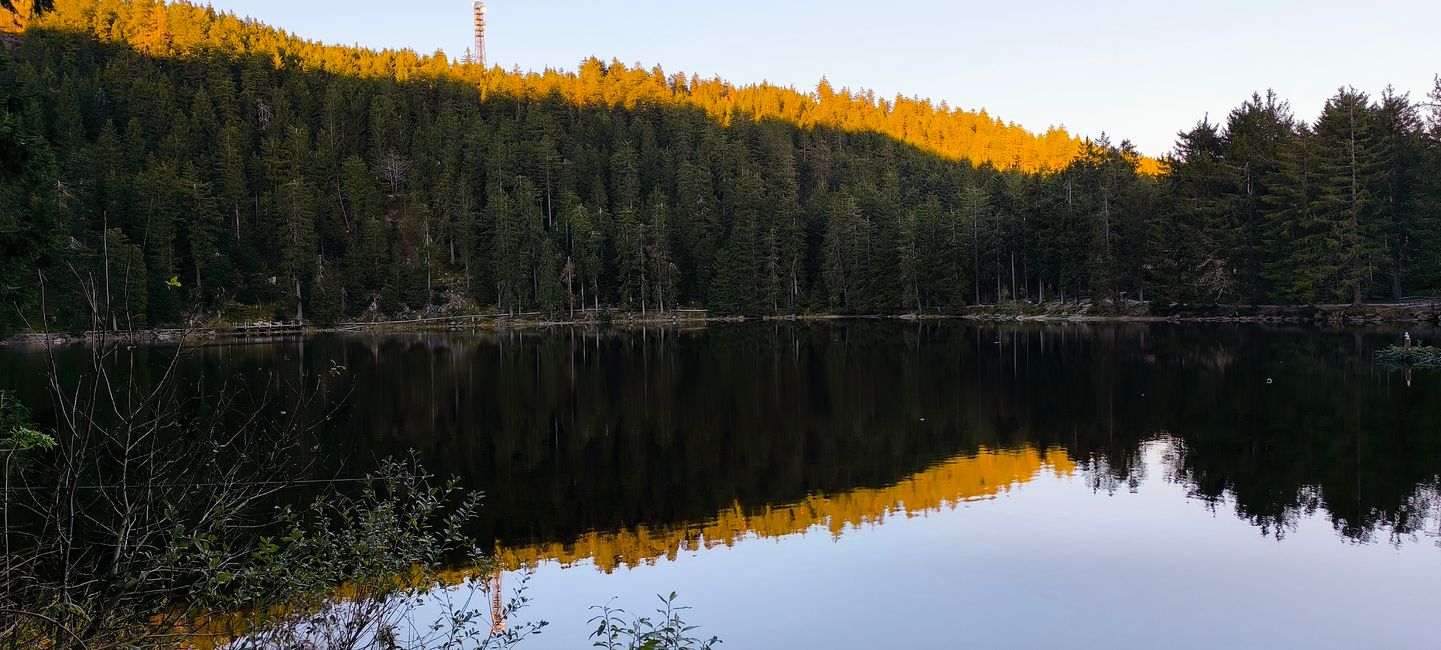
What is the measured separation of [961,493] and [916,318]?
8569 centimetres

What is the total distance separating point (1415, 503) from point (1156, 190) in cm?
7731

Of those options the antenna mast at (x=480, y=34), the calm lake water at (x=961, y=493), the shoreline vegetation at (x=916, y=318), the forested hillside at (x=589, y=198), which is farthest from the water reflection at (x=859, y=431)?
the antenna mast at (x=480, y=34)

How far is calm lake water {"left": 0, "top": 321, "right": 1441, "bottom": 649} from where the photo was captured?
14.8m

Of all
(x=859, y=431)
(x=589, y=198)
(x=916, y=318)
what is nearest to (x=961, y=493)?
(x=859, y=431)

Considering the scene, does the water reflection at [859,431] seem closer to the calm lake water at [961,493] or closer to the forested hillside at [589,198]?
the calm lake water at [961,493]

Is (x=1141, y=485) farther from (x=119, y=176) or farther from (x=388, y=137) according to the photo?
(x=388, y=137)

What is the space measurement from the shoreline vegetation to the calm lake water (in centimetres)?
2690

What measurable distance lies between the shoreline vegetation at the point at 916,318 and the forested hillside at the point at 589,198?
1551 mm

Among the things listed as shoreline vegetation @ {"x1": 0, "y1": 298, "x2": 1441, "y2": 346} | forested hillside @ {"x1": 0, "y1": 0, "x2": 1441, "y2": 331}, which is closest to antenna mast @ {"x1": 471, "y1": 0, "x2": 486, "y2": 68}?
forested hillside @ {"x1": 0, "y1": 0, "x2": 1441, "y2": 331}

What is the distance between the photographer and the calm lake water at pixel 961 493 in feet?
48.4

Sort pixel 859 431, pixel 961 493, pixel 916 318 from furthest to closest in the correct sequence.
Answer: pixel 916 318
pixel 859 431
pixel 961 493

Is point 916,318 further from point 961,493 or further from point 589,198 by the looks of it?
point 961,493

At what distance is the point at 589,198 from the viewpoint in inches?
5182

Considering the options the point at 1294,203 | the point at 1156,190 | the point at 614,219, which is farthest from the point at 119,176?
the point at 1294,203
